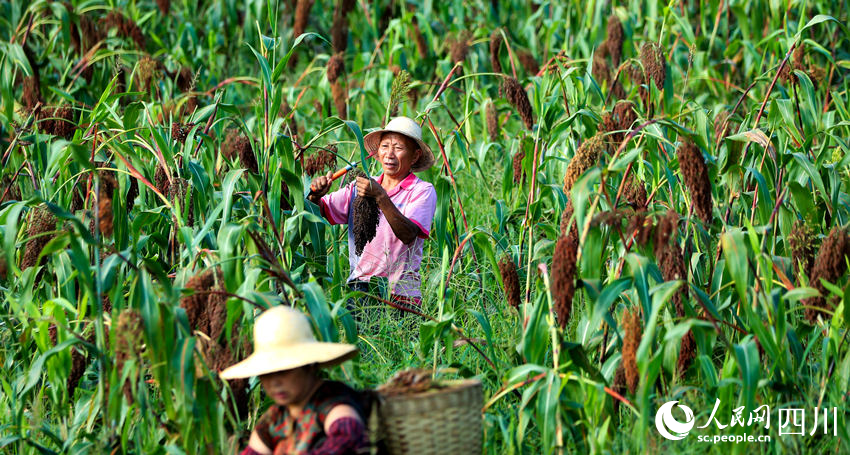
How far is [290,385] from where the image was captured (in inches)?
102

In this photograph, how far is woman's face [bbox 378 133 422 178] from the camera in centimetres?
402

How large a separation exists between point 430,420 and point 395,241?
1539 millimetres

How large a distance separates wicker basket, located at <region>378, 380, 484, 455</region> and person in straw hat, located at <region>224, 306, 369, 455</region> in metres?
0.10

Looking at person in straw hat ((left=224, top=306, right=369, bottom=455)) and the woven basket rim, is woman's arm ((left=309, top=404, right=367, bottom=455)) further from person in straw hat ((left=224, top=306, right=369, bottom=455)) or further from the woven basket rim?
the woven basket rim

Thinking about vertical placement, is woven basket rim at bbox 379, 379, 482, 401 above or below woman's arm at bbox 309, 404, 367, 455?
above

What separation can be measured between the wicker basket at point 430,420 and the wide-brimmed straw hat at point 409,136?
63.3 inches

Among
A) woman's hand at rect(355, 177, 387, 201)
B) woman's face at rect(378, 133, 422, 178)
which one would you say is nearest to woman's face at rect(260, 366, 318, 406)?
woman's hand at rect(355, 177, 387, 201)

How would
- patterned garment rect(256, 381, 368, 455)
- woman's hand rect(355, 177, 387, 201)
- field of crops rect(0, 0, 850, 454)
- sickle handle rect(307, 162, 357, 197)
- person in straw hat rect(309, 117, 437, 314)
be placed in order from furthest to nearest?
person in straw hat rect(309, 117, 437, 314)
sickle handle rect(307, 162, 357, 197)
woman's hand rect(355, 177, 387, 201)
field of crops rect(0, 0, 850, 454)
patterned garment rect(256, 381, 368, 455)

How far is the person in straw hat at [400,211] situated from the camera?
392 centimetres

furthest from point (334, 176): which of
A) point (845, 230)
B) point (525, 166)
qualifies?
point (845, 230)

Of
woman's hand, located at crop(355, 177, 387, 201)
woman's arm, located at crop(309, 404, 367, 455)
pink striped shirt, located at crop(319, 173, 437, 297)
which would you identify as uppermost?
woman's hand, located at crop(355, 177, 387, 201)

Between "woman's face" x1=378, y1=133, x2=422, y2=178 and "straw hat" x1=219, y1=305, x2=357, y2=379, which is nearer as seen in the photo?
"straw hat" x1=219, y1=305, x2=357, y2=379

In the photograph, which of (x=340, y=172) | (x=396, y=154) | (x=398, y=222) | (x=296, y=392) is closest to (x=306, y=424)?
(x=296, y=392)

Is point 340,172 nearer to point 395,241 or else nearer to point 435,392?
point 395,241
